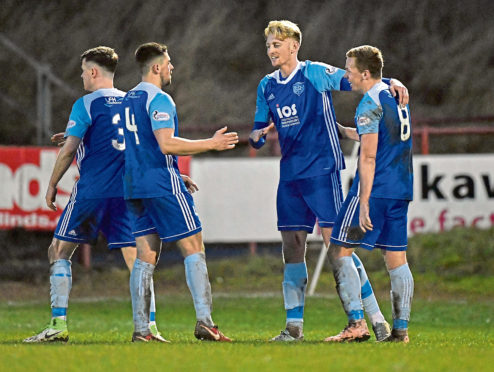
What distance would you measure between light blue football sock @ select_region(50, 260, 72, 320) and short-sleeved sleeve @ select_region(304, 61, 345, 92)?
2463 mm

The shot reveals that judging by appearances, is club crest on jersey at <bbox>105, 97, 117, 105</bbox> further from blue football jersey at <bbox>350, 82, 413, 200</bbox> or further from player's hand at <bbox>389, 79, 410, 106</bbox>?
player's hand at <bbox>389, 79, 410, 106</bbox>

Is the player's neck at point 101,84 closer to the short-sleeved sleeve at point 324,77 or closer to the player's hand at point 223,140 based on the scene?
the player's hand at point 223,140

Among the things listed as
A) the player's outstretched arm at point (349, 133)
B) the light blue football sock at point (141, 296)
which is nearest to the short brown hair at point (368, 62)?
the player's outstretched arm at point (349, 133)

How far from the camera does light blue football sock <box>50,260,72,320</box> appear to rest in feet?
31.9

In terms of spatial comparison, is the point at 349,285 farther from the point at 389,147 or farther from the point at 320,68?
the point at 320,68

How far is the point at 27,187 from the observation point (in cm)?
1917

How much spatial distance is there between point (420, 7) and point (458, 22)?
1.19m

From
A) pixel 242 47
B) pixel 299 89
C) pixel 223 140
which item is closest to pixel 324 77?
pixel 299 89

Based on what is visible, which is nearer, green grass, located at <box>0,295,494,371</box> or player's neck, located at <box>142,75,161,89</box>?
green grass, located at <box>0,295,494,371</box>

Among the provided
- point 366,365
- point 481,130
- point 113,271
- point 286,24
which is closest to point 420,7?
point 481,130

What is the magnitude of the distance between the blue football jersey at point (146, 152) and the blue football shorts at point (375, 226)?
48.6 inches

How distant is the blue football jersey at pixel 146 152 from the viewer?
9156mm

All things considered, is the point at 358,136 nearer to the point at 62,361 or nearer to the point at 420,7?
the point at 62,361

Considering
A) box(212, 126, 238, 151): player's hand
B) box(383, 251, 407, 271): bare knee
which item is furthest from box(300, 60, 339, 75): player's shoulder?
box(383, 251, 407, 271): bare knee
